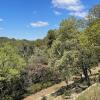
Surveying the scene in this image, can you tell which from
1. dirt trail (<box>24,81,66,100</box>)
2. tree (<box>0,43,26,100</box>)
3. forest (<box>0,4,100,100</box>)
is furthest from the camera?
dirt trail (<box>24,81,66,100</box>)

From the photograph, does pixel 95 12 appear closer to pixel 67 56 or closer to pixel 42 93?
pixel 67 56

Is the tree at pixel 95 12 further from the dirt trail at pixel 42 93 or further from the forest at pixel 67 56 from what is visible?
the dirt trail at pixel 42 93

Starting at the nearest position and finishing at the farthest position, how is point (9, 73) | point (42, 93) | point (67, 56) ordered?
point (67, 56) < point (9, 73) < point (42, 93)

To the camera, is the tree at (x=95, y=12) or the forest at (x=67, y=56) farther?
the tree at (x=95, y=12)

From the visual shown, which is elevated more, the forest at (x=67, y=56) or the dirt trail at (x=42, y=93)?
the forest at (x=67, y=56)

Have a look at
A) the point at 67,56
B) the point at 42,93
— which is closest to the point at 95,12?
the point at 67,56

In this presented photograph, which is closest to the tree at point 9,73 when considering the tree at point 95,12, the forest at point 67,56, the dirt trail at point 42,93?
the forest at point 67,56

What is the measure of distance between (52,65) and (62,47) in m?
3.05

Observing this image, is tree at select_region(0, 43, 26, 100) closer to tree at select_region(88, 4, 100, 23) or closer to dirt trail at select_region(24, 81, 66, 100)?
dirt trail at select_region(24, 81, 66, 100)

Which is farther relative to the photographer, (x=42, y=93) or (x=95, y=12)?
(x=42, y=93)

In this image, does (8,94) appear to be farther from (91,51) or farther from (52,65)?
(91,51)

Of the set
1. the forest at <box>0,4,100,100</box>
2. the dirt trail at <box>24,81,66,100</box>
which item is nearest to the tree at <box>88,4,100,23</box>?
the forest at <box>0,4,100,100</box>

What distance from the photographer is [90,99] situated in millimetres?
15102

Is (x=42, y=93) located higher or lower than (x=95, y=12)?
lower
